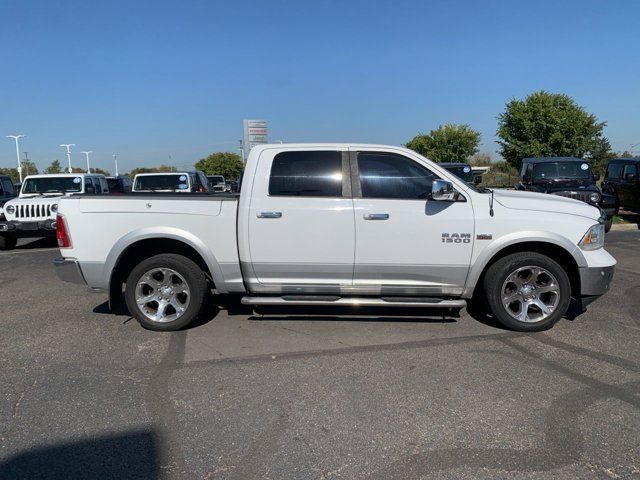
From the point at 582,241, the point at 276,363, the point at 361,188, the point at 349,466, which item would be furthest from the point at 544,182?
the point at 349,466

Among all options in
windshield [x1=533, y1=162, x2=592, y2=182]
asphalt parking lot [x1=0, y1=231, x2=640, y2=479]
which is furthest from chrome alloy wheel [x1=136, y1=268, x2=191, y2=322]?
windshield [x1=533, y1=162, x2=592, y2=182]

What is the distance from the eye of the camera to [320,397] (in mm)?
3729

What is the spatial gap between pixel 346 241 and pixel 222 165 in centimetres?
6771

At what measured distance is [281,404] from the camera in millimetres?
3631

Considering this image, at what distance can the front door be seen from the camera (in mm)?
4961

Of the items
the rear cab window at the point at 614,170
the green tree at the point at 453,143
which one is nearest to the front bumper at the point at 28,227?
the rear cab window at the point at 614,170

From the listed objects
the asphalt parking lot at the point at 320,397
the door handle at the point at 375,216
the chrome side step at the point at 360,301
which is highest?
the door handle at the point at 375,216

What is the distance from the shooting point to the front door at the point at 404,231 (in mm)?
4961

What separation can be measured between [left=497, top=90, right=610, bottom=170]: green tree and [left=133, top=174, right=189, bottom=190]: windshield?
22.0m

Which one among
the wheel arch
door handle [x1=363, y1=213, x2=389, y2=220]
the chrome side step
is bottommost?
the chrome side step

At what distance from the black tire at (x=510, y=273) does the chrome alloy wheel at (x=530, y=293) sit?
1.3 inches

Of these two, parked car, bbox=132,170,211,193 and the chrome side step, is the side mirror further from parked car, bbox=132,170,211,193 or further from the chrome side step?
parked car, bbox=132,170,211,193

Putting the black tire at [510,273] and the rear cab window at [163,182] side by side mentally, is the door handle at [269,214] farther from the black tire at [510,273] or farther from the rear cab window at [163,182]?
the rear cab window at [163,182]

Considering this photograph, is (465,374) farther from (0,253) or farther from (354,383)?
(0,253)
